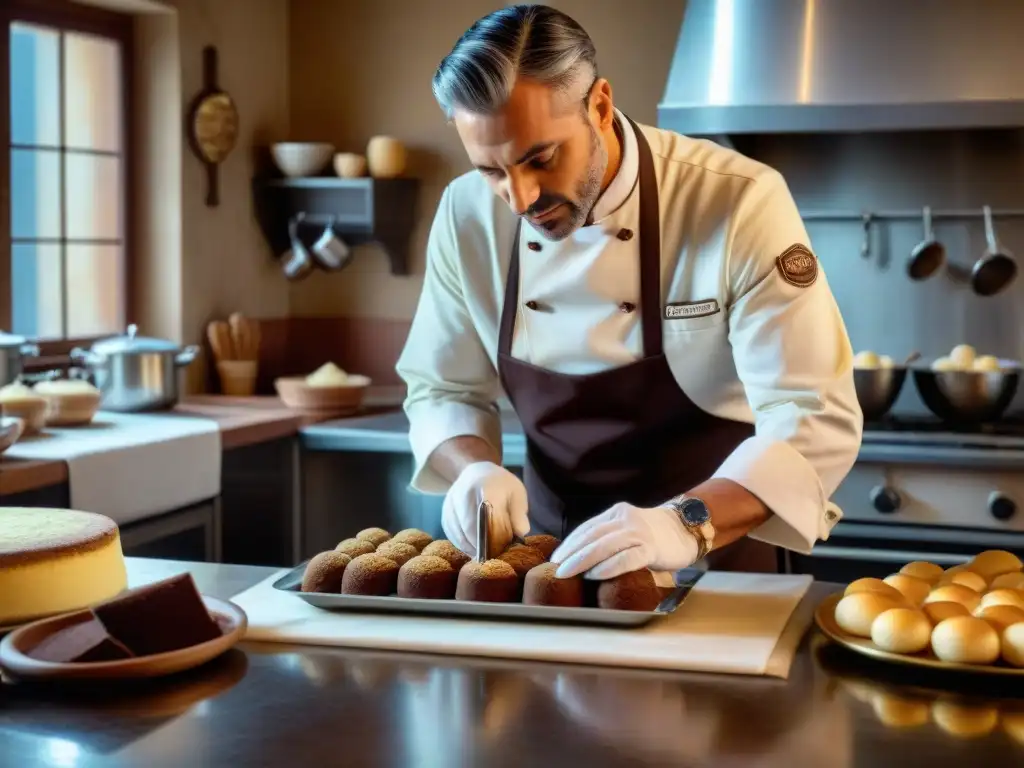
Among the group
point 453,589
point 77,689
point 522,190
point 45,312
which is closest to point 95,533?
point 77,689

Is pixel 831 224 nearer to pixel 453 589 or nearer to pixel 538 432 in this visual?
pixel 538 432

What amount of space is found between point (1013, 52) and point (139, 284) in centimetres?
248

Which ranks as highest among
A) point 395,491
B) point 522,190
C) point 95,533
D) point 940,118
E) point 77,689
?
point 940,118

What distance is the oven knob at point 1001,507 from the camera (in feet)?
10.2

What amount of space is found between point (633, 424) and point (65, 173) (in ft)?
7.45

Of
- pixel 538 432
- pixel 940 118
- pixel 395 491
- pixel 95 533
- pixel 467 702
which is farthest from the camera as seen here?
pixel 395 491

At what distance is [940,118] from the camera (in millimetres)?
3285

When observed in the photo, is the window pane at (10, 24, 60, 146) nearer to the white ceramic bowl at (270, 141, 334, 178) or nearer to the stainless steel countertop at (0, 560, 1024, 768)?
the white ceramic bowl at (270, 141, 334, 178)

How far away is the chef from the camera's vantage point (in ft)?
5.51

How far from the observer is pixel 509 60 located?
1.66 metres

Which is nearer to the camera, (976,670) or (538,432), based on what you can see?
(976,670)

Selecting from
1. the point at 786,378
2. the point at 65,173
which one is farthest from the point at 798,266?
the point at 65,173

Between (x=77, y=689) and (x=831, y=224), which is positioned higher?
(x=831, y=224)

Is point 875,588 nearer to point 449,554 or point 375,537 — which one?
point 449,554
